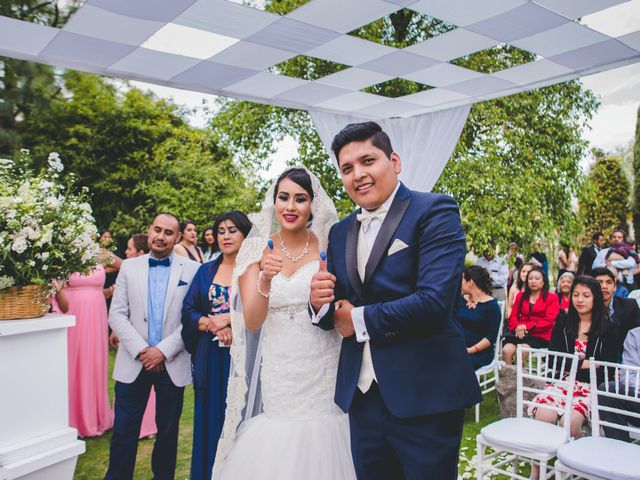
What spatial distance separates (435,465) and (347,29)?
10.0 ft

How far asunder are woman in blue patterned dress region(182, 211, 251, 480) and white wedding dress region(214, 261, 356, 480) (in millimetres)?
545

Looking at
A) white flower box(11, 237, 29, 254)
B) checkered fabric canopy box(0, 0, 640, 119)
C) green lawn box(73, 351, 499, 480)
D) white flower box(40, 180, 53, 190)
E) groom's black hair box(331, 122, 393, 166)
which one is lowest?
green lawn box(73, 351, 499, 480)

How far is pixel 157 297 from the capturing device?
11.6ft

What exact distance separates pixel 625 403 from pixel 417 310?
8.86 feet

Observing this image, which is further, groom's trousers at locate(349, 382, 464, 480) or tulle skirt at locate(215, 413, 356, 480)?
tulle skirt at locate(215, 413, 356, 480)

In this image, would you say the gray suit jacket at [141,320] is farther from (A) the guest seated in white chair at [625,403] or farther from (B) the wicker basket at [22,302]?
(A) the guest seated in white chair at [625,403]

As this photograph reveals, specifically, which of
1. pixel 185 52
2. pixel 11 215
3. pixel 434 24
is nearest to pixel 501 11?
pixel 185 52

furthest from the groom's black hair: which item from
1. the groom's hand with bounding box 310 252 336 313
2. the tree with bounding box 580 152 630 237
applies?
the tree with bounding box 580 152 630 237

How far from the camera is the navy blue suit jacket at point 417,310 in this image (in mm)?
1641

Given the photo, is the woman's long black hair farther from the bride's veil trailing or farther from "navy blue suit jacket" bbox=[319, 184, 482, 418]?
"navy blue suit jacket" bbox=[319, 184, 482, 418]

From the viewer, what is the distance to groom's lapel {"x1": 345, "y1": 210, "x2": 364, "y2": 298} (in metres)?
1.83

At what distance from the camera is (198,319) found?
10.6 feet

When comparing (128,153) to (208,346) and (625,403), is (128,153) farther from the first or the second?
(625,403)

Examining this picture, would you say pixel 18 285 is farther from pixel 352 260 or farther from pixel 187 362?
pixel 352 260
